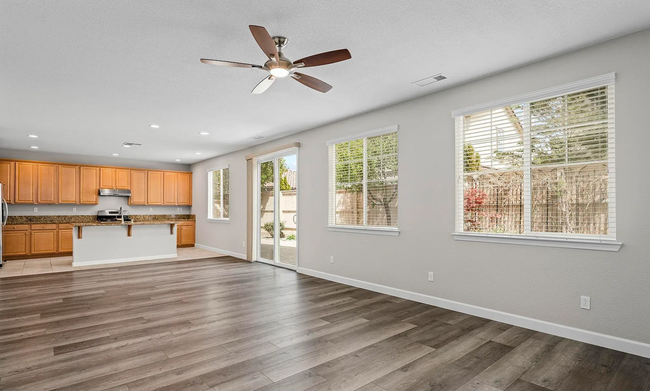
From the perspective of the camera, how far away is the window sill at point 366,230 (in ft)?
15.7

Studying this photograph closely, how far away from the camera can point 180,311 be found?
407 centimetres

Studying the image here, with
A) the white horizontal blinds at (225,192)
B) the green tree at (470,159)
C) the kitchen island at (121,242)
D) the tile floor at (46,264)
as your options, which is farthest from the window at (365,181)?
the kitchen island at (121,242)

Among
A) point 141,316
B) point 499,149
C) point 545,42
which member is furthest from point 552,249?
point 141,316

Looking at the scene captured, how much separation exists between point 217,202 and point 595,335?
27.8 ft

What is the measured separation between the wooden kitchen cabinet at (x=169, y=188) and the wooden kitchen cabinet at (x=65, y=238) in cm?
246

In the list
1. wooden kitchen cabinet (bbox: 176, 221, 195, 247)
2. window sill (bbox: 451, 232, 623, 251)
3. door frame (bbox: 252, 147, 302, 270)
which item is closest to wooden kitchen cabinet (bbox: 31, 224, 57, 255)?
wooden kitchen cabinet (bbox: 176, 221, 195, 247)

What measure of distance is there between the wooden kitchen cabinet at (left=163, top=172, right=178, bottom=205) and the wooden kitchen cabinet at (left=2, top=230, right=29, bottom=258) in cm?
328

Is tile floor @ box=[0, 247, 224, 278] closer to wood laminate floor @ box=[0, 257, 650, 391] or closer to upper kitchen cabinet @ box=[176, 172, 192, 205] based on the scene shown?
wood laminate floor @ box=[0, 257, 650, 391]

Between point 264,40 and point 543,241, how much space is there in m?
3.12

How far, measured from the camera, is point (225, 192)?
358 inches

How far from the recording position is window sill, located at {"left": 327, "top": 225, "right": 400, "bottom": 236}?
4779 mm

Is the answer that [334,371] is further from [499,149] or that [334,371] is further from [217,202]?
[217,202]

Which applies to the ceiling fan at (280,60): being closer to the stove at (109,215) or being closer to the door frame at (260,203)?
the door frame at (260,203)

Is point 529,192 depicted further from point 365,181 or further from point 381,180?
point 365,181
